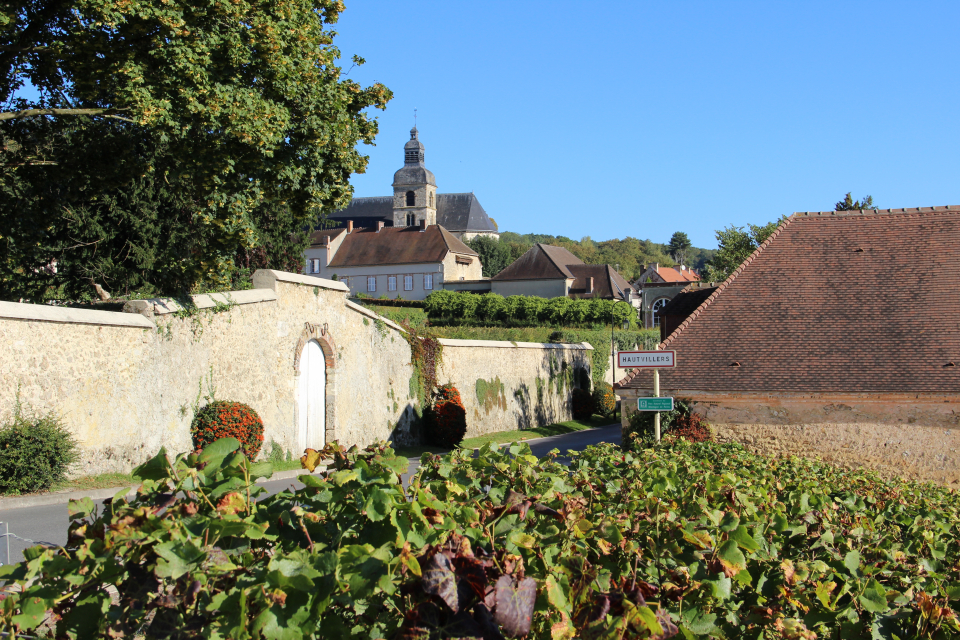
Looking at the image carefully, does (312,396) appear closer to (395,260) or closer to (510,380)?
(510,380)

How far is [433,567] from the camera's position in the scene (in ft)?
6.58

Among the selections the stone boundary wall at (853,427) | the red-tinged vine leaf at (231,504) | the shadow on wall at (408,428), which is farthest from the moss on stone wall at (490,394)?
the red-tinged vine leaf at (231,504)

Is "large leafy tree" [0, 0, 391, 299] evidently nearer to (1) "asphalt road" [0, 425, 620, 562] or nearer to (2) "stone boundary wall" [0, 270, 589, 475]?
(2) "stone boundary wall" [0, 270, 589, 475]

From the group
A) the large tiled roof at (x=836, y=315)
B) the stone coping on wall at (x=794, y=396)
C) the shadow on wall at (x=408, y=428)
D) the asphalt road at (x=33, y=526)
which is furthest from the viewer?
the shadow on wall at (x=408, y=428)

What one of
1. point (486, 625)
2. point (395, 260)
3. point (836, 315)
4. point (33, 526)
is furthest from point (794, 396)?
point (395, 260)

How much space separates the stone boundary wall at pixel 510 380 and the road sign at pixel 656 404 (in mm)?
11469

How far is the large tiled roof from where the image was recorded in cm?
1481

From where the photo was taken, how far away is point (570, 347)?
110 ft

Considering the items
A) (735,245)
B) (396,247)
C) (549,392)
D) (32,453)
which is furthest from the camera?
(396,247)

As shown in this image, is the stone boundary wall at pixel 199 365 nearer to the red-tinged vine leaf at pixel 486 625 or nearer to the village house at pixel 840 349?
the village house at pixel 840 349

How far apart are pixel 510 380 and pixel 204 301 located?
48.3 ft

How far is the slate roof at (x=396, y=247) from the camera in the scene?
232 ft

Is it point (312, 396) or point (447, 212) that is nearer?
point (312, 396)

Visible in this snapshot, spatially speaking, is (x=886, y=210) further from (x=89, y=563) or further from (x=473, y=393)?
(x=89, y=563)
